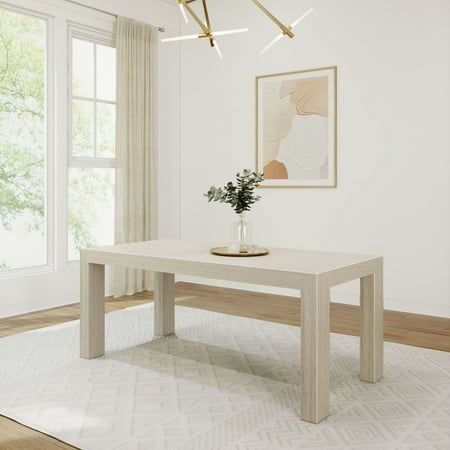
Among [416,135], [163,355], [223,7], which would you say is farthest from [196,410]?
[223,7]

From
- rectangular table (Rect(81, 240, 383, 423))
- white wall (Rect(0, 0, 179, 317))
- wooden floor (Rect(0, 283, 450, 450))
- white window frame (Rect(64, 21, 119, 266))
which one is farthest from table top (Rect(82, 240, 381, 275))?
white window frame (Rect(64, 21, 119, 266))

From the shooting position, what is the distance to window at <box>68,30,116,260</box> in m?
4.71

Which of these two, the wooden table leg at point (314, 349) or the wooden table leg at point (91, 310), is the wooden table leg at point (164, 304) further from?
the wooden table leg at point (314, 349)

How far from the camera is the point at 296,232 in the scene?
194 inches

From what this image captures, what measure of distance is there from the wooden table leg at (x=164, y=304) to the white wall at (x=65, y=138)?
1.31m

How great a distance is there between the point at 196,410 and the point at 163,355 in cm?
82

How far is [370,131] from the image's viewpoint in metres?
4.46

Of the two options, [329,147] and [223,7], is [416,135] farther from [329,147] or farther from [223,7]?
[223,7]

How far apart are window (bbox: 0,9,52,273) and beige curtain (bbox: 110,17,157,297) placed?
26.2 inches

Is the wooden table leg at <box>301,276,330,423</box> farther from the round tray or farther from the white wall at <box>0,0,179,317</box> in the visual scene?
the white wall at <box>0,0,179,317</box>

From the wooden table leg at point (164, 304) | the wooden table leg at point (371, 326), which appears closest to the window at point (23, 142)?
the wooden table leg at point (164, 304)

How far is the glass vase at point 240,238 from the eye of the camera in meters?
2.91

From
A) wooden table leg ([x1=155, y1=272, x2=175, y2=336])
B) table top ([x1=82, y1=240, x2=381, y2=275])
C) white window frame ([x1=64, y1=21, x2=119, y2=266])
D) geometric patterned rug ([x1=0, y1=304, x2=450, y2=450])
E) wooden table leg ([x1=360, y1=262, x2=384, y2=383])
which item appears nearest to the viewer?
geometric patterned rug ([x1=0, y1=304, x2=450, y2=450])

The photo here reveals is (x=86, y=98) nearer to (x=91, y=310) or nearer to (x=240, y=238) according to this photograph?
(x=91, y=310)
